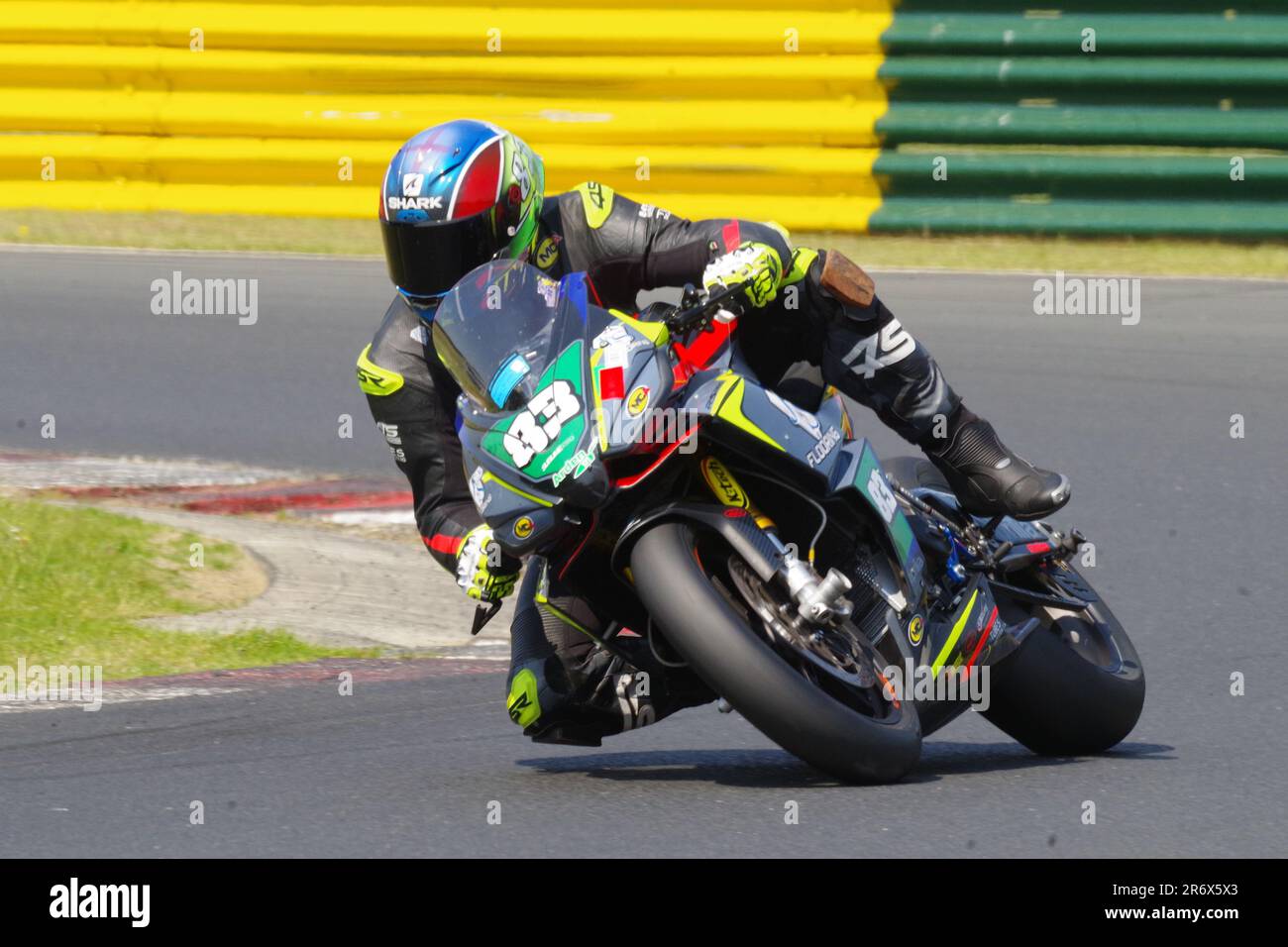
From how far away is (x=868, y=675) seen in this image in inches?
175

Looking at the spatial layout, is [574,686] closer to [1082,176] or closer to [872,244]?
[1082,176]

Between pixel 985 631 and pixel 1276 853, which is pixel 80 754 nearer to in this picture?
pixel 985 631

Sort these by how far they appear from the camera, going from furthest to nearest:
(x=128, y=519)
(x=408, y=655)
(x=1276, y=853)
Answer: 1. (x=128, y=519)
2. (x=408, y=655)
3. (x=1276, y=853)

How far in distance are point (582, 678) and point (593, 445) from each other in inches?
33.4

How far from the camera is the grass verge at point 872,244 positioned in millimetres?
12508

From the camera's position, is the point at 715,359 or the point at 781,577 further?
the point at 715,359

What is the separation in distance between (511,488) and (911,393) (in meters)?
1.19

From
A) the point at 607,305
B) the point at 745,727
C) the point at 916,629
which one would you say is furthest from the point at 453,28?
the point at 916,629

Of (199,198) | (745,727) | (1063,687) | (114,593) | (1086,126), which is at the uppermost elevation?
(1086,126)

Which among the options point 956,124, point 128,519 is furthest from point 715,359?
point 956,124

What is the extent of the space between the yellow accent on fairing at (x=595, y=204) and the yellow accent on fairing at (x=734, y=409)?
861mm

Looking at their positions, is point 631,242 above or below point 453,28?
below

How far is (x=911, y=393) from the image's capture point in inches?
200

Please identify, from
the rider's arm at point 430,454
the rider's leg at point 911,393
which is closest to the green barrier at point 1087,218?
the rider's leg at point 911,393
